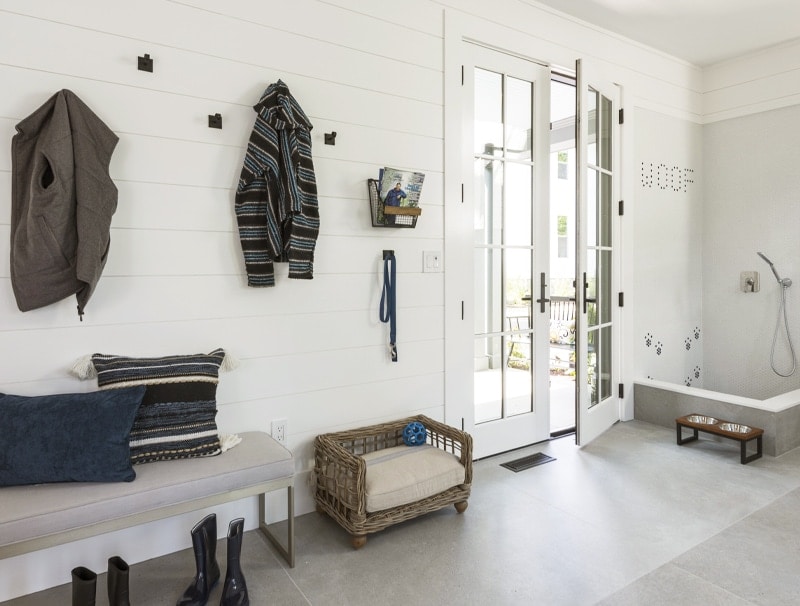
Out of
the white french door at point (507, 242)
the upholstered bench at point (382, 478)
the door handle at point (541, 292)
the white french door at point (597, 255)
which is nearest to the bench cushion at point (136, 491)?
the upholstered bench at point (382, 478)

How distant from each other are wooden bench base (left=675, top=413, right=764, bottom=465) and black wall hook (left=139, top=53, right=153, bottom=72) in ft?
11.3

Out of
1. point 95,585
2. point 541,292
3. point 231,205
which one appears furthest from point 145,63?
point 541,292

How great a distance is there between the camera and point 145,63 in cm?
209

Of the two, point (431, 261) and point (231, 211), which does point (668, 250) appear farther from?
point (231, 211)

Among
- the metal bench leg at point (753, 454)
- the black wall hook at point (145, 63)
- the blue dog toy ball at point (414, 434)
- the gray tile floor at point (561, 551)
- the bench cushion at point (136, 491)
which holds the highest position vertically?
the black wall hook at point (145, 63)

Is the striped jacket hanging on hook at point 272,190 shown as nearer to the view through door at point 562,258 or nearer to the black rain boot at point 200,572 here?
the black rain boot at point 200,572

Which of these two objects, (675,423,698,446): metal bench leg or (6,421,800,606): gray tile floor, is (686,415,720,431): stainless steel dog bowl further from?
(6,421,800,606): gray tile floor

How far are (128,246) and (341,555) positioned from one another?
146 cm

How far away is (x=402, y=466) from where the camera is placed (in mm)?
2402

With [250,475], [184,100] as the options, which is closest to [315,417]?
[250,475]

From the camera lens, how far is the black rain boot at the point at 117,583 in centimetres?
170

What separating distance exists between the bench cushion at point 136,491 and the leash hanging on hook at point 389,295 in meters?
0.87

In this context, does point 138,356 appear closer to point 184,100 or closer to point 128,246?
point 128,246

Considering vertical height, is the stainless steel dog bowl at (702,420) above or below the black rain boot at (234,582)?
above
